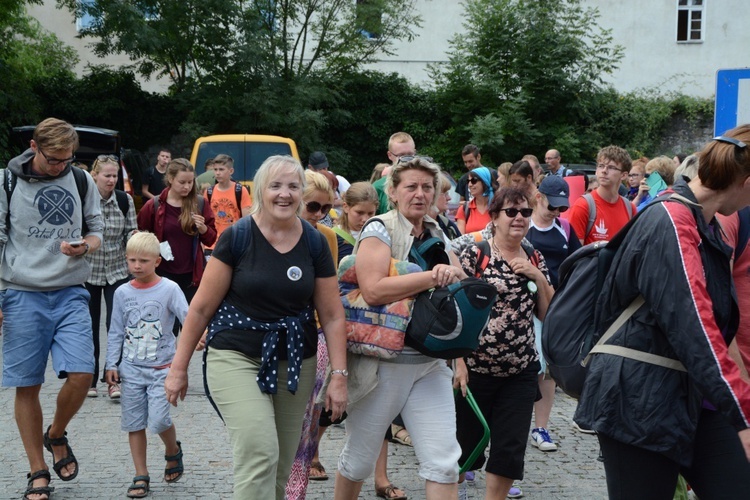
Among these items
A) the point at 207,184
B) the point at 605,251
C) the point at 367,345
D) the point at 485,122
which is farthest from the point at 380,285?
the point at 485,122

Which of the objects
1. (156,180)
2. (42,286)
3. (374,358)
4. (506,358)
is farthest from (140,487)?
(156,180)

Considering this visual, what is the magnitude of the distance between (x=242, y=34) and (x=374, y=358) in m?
20.8

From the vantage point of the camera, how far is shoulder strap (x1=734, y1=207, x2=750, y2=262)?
4.18 meters

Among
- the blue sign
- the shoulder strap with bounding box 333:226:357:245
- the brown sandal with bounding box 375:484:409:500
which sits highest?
the blue sign

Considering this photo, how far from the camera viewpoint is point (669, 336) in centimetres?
328

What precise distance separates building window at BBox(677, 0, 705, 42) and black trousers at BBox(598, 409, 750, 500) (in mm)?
33708

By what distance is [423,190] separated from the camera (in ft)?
16.0

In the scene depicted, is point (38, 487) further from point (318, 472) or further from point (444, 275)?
point (444, 275)

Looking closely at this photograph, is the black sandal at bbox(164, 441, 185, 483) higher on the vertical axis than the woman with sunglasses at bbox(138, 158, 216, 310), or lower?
lower

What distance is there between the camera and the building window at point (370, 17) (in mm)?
25125

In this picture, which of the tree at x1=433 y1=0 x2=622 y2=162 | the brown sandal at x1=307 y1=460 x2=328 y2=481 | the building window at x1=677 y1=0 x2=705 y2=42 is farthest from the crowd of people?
the building window at x1=677 y1=0 x2=705 y2=42

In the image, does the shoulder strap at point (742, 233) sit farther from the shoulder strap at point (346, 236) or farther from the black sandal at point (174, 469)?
the black sandal at point (174, 469)

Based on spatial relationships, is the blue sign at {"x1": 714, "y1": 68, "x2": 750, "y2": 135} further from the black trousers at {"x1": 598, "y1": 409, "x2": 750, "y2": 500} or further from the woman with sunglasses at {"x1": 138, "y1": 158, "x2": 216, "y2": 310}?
the black trousers at {"x1": 598, "y1": 409, "x2": 750, "y2": 500}

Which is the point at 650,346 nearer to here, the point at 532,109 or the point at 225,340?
the point at 225,340
